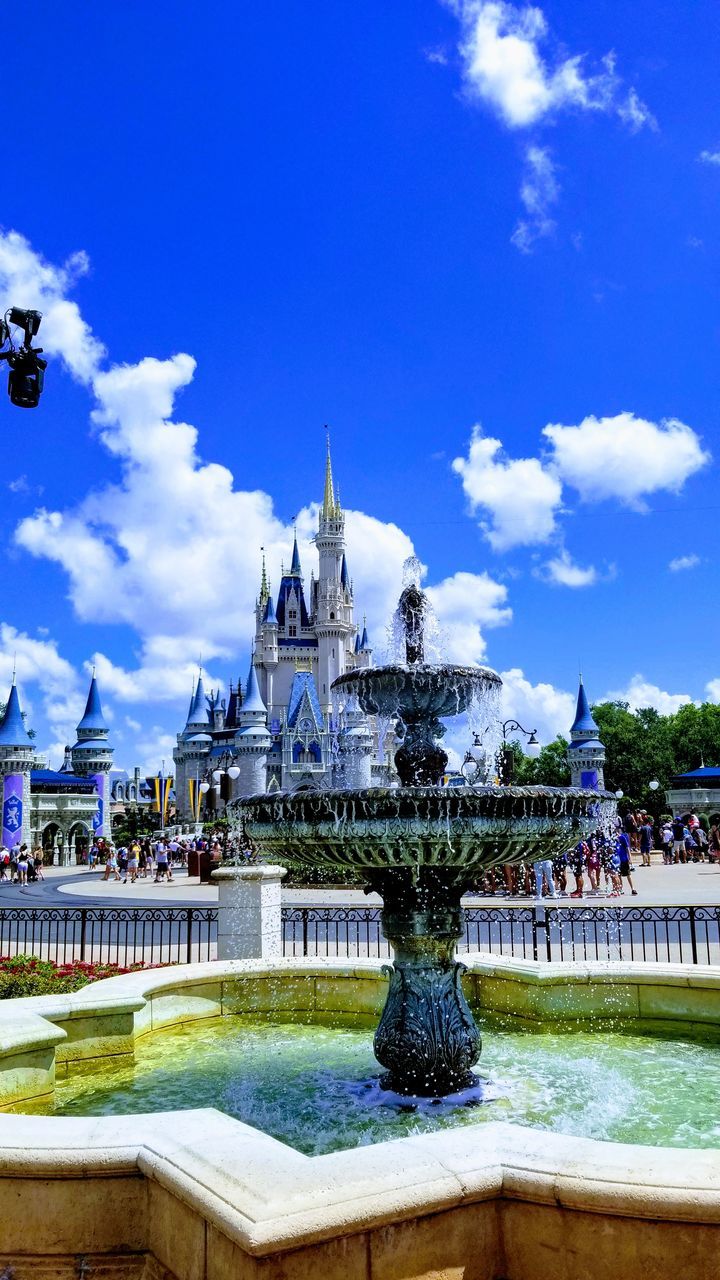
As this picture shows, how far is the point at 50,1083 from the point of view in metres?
6.11

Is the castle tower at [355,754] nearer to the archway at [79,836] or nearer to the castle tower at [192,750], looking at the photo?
the archway at [79,836]

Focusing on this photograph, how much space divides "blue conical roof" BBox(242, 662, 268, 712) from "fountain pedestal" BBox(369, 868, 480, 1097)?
93178 mm

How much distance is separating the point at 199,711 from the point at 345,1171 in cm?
11966

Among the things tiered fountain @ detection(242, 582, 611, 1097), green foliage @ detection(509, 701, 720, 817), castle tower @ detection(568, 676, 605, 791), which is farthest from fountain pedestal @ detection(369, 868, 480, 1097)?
green foliage @ detection(509, 701, 720, 817)

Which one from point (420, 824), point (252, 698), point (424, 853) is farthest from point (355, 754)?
point (420, 824)

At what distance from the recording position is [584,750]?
2884 inches

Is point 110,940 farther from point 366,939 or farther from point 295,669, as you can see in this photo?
point 295,669

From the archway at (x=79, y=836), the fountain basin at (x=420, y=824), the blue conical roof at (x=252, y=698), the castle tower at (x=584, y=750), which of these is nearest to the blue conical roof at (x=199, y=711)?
the blue conical roof at (x=252, y=698)

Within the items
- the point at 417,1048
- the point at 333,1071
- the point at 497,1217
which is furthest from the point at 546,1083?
the point at 497,1217

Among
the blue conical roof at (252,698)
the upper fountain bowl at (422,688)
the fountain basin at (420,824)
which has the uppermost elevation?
the blue conical roof at (252,698)

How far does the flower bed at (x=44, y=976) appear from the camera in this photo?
29.5 feet

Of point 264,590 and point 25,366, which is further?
point 264,590

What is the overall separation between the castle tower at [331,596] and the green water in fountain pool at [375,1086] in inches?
4388

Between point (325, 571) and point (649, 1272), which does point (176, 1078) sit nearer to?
point (649, 1272)
